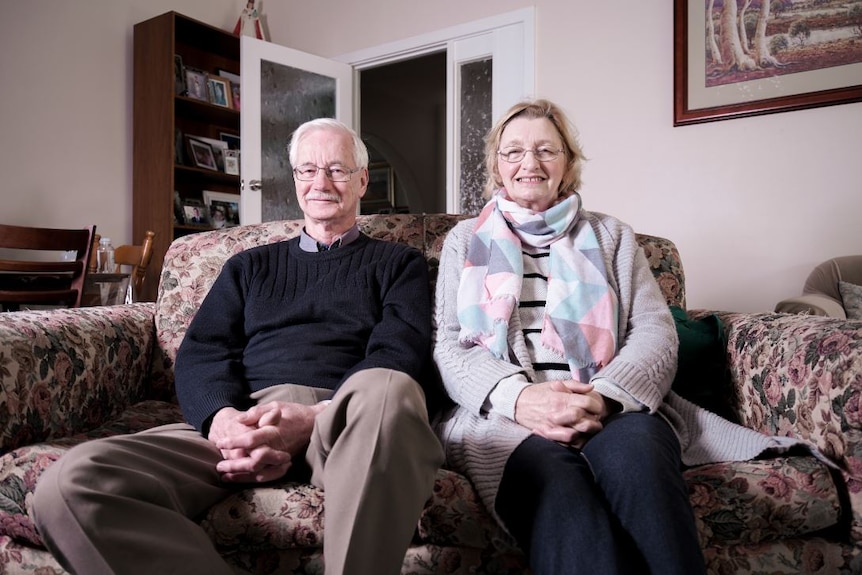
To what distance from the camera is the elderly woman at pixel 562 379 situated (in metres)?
0.93

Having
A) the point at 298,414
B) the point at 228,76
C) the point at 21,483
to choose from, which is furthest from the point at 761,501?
the point at 228,76

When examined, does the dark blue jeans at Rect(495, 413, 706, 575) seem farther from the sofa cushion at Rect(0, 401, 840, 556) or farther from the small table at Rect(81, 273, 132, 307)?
the small table at Rect(81, 273, 132, 307)

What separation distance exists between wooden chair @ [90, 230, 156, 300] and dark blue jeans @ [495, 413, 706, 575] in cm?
286

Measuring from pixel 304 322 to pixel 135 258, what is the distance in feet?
8.54

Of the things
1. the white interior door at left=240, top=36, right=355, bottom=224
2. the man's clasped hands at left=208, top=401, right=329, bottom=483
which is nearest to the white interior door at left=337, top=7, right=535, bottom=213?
the white interior door at left=240, top=36, right=355, bottom=224

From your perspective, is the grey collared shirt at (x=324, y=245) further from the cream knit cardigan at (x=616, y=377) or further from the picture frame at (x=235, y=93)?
the picture frame at (x=235, y=93)

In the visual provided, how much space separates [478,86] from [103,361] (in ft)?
9.64

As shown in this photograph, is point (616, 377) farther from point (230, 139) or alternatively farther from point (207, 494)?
point (230, 139)

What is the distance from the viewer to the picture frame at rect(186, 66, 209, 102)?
422cm

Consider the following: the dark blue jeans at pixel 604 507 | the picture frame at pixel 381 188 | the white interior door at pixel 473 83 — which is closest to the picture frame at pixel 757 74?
the white interior door at pixel 473 83

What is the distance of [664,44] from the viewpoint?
312 centimetres

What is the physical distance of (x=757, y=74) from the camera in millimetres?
2879

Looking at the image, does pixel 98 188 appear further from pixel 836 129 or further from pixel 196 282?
pixel 836 129

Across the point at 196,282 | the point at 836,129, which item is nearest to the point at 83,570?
the point at 196,282
